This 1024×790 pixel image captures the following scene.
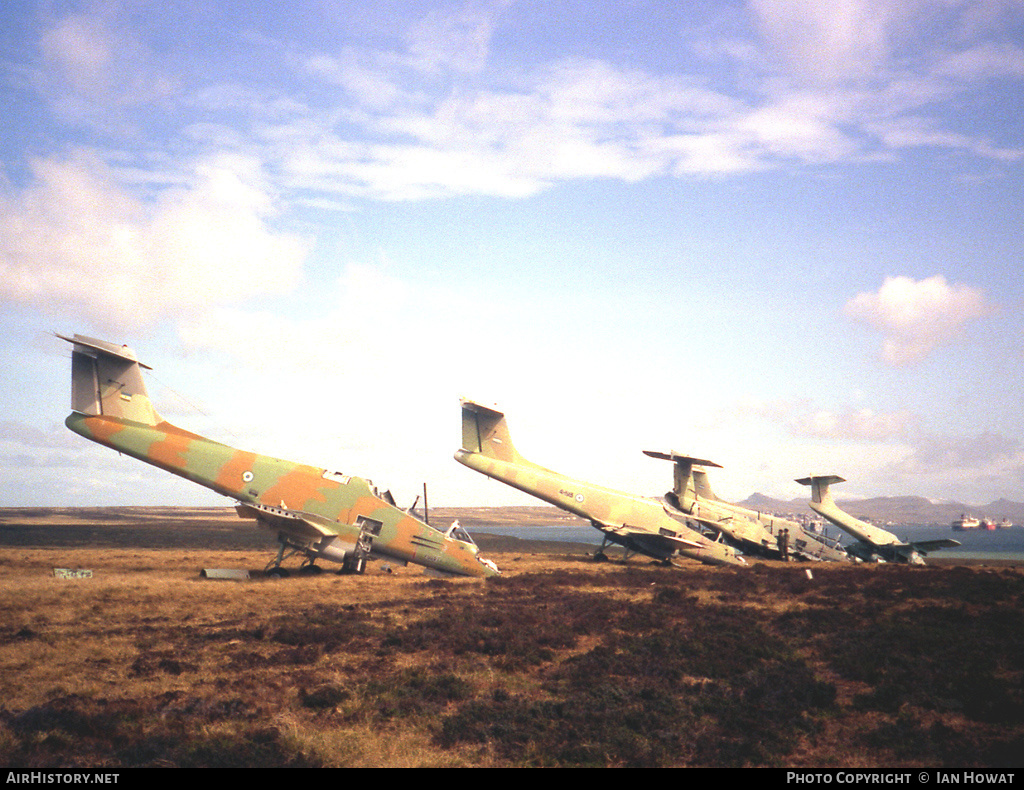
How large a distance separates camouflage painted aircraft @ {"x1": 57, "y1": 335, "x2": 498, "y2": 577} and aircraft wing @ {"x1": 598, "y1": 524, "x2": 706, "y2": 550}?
39.7 ft

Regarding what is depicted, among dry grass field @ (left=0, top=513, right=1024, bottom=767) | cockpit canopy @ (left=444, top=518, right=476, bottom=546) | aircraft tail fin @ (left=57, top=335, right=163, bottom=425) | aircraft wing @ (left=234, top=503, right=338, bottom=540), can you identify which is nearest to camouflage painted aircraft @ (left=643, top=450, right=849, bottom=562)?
cockpit canopy @ (left=444, top=518, right=476, bottom=546)

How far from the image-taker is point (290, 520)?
24.2 m

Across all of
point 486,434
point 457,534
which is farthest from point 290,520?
point 486,434

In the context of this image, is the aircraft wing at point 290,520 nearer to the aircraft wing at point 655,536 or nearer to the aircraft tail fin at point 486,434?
the aircraft tail fin at point 486,434

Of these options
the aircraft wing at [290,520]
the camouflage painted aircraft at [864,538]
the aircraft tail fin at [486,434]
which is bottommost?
the camouflage painted aircraft at [864,538]

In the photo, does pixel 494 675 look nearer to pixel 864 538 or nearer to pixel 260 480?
pixel 260 480

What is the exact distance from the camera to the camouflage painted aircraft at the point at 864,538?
42.2m

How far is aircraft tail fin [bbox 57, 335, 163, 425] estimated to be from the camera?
24500mm

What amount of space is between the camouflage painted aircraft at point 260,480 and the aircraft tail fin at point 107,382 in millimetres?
31

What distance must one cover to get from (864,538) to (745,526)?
33.3 ft

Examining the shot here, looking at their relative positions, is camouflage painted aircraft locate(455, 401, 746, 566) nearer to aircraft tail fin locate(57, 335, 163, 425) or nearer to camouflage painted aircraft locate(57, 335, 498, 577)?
camouflage painted aircraft locate(57, 335, 498, 577)

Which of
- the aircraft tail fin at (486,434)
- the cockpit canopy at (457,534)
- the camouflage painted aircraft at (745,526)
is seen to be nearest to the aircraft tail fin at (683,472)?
the camouflage painted aircraft at (745,526)

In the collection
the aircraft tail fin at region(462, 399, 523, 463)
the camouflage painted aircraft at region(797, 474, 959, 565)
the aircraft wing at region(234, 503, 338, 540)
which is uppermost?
the aircraft tail fin at region(462, 399, 523, 463)
